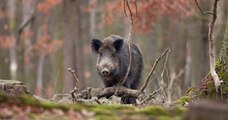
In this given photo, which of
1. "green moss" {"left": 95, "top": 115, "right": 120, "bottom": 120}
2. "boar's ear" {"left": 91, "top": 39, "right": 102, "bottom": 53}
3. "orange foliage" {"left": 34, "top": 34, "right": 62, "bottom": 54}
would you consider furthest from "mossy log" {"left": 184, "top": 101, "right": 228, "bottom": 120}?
"orange foliage" {"left": 34, "top": 34, "right": 62, "bottom": 54}

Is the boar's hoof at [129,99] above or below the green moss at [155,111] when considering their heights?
below

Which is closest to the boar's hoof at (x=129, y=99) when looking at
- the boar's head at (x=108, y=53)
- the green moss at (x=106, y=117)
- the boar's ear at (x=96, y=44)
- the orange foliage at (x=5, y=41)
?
the boar's head at (x=108, y=53)

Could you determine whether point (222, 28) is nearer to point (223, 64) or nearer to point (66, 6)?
point (66, 6)

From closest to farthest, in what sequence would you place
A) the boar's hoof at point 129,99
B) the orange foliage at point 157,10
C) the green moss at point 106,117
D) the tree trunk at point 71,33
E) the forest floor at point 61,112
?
the forest floor at point 61,112, the green moss at point 106,117, the boar's hoof at point 129,99, the tree trunk at point 71,33, the orange foliage at point 157,10

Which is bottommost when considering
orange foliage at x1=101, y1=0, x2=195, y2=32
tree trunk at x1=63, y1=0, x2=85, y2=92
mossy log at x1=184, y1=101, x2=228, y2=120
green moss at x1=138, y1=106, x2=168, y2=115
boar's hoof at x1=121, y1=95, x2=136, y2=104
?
boar's hoof at x1=121, y1=95, x2=136, y2=104

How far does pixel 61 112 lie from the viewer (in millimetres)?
7801

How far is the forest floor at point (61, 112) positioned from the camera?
7488 mm

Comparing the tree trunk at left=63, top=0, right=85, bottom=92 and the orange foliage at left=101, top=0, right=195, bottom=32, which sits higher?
the orange foliage at left=101, top=0, right=195, bottom=32

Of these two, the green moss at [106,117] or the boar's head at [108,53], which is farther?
the boar's head at [108,53]

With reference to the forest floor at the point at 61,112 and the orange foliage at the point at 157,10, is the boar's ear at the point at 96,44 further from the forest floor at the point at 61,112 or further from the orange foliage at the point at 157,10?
the orange foliage at the point at 157,10

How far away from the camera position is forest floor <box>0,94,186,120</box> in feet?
24.6

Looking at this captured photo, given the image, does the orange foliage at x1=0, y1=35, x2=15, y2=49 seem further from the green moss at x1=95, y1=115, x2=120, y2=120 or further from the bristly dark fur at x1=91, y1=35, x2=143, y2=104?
the green moss at x1=95, y1=115, x2=120, y2=120

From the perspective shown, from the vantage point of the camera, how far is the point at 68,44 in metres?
24.7

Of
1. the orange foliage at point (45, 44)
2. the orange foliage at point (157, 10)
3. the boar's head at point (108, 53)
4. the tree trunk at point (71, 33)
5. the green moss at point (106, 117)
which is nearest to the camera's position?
the green moss at point (106, 117)
